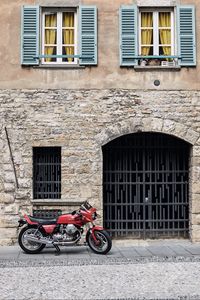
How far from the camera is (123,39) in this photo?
Answer: 472 inches

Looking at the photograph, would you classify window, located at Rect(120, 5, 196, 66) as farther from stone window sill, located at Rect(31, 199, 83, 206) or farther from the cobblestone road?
the cobblestone road

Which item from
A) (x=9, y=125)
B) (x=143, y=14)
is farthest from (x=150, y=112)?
(x=9, y=125)

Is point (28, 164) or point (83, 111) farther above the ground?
point (83, 111)

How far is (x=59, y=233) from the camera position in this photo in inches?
407

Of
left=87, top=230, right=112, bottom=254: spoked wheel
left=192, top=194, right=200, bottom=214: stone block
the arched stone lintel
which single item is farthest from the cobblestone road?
the arched stone lintel

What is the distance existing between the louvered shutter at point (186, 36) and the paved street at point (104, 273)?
180 inches

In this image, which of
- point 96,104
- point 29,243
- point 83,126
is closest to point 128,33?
point 96,104

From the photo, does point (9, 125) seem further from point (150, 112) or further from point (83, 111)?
point (150, 112)

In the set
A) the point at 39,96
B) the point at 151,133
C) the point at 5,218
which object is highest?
the point at 39,96

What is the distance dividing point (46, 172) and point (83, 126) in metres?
1.48

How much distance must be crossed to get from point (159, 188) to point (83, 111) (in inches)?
109

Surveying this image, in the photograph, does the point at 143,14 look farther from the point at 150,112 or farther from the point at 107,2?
the point at 150,112

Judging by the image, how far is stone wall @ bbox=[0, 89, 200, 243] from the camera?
1174 cm

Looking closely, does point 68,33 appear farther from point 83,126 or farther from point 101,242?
point 101,242
